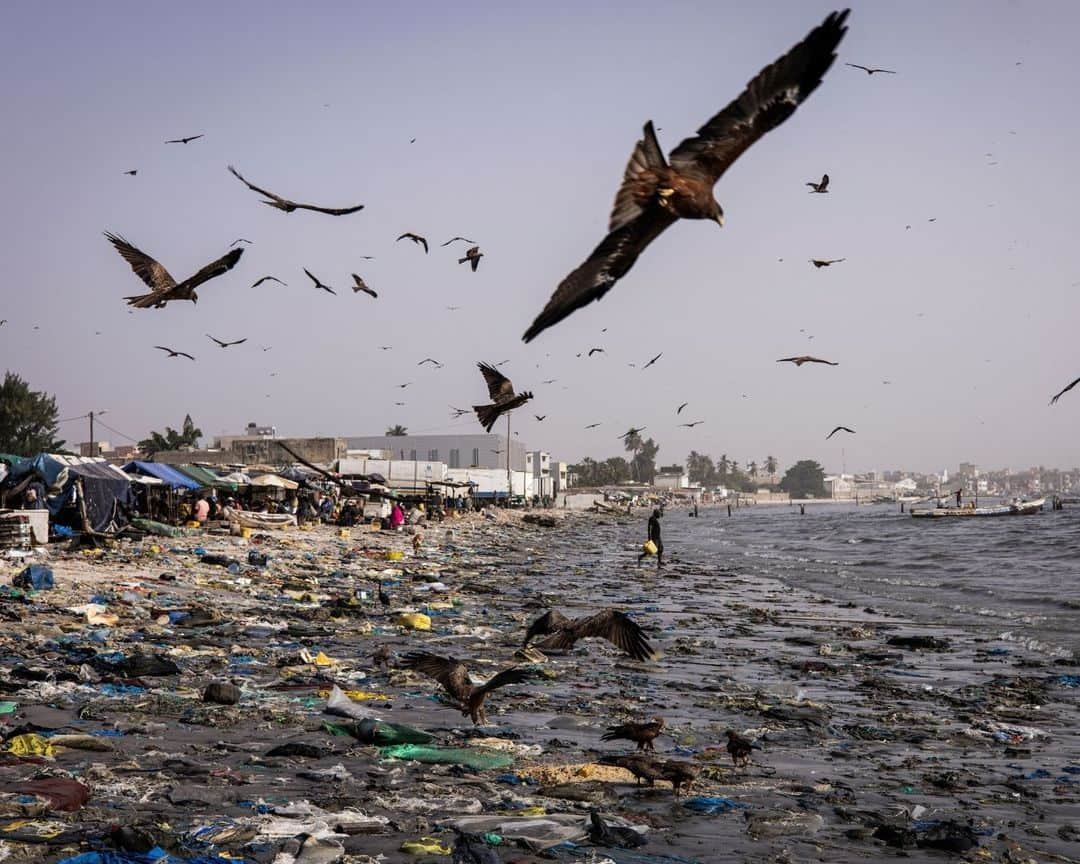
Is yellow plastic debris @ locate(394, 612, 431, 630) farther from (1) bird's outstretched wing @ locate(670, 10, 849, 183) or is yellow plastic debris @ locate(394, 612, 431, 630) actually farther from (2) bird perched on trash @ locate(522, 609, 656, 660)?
(1) bird's outstretched wing @ locate(670, 10, 849, 183)

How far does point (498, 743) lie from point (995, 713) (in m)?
4.89

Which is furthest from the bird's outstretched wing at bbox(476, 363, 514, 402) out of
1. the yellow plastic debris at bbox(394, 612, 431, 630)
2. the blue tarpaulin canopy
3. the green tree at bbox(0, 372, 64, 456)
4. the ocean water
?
the green tree at bbox(0, 372, 64, 456)

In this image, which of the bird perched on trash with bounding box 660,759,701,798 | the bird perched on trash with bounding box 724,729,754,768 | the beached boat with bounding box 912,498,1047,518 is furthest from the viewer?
the beached boat with bounding box 912,498,1047,518

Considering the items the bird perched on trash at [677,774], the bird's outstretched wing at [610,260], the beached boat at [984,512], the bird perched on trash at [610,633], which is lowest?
the beached boat at [984,512]

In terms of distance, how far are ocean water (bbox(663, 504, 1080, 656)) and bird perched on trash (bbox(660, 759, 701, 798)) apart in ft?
28.1

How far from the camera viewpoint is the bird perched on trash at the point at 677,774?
5723 mm

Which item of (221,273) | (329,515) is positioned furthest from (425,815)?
(329,515)

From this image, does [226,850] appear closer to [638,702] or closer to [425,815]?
[425,815]

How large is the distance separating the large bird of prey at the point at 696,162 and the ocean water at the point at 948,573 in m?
10.6

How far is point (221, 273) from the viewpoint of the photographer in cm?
687

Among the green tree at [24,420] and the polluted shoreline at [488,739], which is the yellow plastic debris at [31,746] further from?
the green tree at [24,420]

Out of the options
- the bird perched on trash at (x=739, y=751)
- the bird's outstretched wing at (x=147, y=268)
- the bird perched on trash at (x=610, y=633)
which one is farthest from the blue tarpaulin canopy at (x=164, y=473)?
the bird perched on trash at (x=739, y=751)

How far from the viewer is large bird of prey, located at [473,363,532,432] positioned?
274 inches

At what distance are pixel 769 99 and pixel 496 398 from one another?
4102 mm
